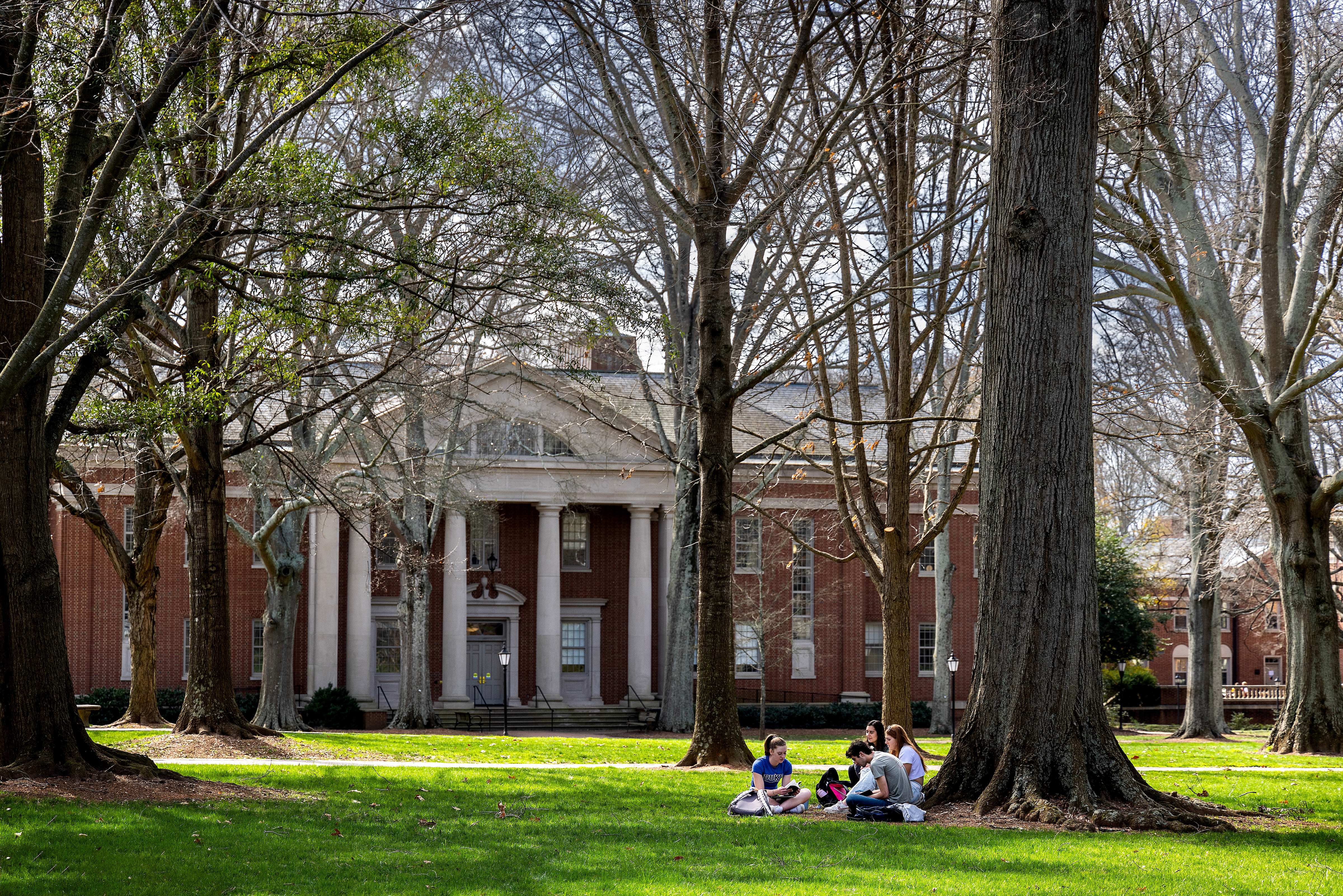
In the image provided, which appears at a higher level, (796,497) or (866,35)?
(866,35)

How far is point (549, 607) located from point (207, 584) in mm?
22542

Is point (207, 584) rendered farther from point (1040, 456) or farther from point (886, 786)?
point (1040, 456)

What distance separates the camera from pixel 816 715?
39625 mm

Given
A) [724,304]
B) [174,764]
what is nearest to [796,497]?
[724,304]

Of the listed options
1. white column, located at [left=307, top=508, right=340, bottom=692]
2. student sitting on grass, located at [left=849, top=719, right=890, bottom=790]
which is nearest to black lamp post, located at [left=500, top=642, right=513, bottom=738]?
white column, located at [left=307, top=508, right=340, bottom=692]

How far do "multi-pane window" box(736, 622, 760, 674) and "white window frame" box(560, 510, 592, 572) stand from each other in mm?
5756

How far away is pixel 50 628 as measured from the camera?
1155 centimetres

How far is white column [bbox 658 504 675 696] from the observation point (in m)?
41.3

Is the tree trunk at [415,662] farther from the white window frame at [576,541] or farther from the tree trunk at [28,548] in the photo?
the tree trunk at [28,548]

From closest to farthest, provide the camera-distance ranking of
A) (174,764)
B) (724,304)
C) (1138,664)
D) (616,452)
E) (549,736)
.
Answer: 1. (174,764)
2. (724,304)
3. (549,736)
4. (616,452)
5. (1138,664)

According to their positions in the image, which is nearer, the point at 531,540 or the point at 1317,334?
the point at 1317,334

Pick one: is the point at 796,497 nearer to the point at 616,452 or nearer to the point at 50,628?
the point at 616,452

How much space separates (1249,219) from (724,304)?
12.9 meters

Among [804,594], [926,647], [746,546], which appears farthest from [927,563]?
[746,546]
